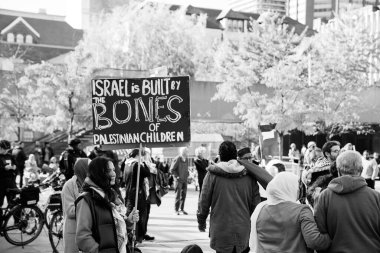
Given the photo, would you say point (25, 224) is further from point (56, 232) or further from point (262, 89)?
point (262, 89)

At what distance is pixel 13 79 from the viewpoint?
148ft

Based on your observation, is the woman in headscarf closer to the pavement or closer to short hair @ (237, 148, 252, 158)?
short hair @ (237, 148, 252, 158)

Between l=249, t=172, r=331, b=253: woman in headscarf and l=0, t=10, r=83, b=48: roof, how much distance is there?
7835cm

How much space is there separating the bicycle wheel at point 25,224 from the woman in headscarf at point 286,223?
6439mm

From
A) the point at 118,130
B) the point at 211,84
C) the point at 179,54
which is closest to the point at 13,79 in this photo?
the point at 179,54

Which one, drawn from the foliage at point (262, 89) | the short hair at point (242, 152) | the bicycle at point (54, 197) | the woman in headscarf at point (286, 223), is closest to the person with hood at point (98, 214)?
the woman in headscarf at point (286, 223)

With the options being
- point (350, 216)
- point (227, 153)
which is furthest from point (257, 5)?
point (350, 216)

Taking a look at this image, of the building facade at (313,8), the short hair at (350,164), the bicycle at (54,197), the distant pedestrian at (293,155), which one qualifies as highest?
the building facade at (313,8)

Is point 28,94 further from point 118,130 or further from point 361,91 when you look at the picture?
point 118,130

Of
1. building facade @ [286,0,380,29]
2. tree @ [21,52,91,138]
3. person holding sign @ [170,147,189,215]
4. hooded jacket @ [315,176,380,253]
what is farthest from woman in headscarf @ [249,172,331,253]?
building facade @ [286,0,380,29]

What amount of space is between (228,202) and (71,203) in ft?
5.19

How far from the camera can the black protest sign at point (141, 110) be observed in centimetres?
676

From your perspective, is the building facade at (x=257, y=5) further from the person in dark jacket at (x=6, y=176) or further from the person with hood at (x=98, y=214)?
the person with hood at (x=98, y=214)

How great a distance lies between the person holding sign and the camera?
15.0 m
